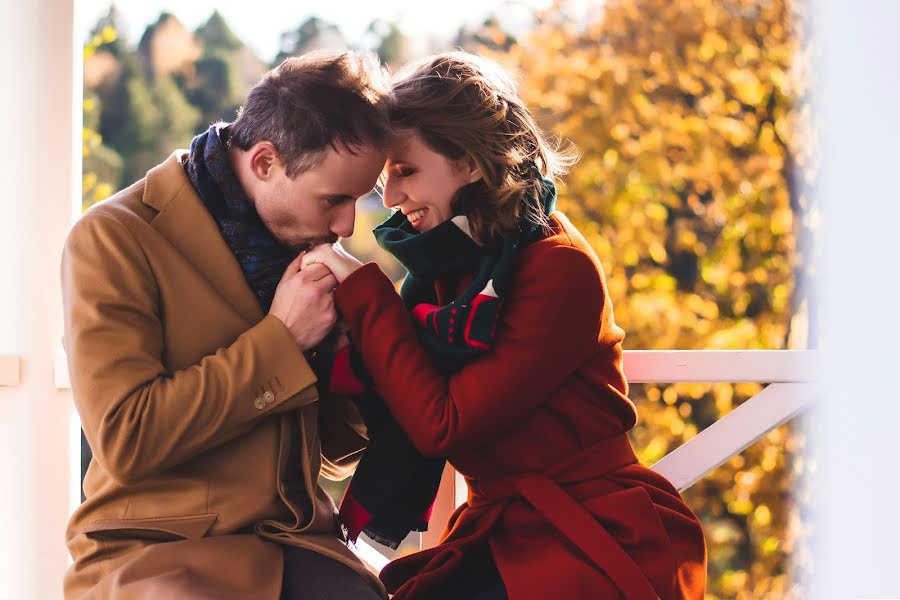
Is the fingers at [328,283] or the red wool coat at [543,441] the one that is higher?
the fingers at [328,283]

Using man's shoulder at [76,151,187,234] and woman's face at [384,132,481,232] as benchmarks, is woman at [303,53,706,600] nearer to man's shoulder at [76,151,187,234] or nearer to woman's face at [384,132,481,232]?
woman's face at [384,132,481,232]

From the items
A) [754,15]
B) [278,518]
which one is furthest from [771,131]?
[278,518]

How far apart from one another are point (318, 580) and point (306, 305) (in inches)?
17.7

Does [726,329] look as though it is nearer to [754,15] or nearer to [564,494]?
[754,15]

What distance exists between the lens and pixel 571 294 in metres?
1.76

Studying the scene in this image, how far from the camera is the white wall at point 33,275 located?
223cm

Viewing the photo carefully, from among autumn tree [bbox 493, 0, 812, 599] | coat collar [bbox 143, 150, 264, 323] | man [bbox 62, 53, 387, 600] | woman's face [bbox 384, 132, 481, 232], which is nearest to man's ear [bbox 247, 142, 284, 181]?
→ man [bbox 62, 53, 387, 600]

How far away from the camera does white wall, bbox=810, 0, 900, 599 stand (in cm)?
52

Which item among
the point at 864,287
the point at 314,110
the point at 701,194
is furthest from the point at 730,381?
the point at 701,194

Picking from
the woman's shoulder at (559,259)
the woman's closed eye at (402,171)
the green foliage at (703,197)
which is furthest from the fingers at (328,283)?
the green foliage at (703,197)

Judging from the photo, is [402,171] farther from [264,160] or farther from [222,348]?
[222,348]

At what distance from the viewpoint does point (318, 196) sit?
1.75 m

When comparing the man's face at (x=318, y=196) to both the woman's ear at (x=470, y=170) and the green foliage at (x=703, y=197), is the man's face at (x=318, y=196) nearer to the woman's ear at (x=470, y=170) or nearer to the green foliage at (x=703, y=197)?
the woman's ear at (x=470, y=170)

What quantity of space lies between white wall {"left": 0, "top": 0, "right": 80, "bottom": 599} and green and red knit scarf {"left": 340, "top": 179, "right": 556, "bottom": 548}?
0.81 meters
